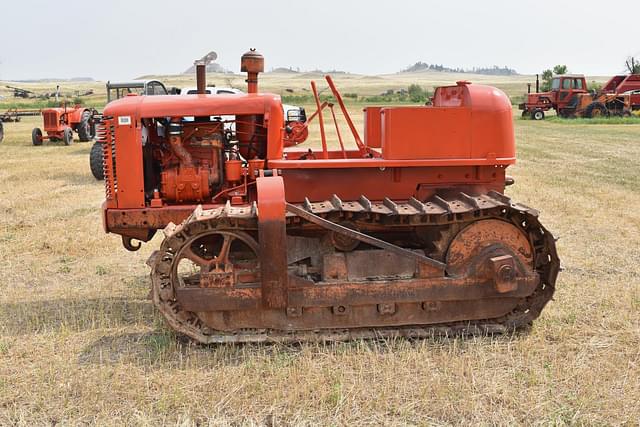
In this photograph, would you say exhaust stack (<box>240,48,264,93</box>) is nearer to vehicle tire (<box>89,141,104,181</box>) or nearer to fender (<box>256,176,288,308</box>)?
fender (<box>256,176,288,308</box>)

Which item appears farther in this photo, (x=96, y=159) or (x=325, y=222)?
(x=96, y=159)

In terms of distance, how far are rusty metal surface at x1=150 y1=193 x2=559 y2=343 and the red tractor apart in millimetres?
20170

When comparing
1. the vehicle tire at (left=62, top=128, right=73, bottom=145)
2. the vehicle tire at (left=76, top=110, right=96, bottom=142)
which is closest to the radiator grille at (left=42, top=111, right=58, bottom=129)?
the vehicle tire at (left=62, top=128, right=73, bottom=145)

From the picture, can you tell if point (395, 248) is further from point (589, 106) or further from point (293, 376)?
point (589, 106)

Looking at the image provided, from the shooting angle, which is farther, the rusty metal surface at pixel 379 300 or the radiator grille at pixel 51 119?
the radiator grille at pixel 51 119

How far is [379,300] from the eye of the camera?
17.6ft

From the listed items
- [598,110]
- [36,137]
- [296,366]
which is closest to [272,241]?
[296,366]

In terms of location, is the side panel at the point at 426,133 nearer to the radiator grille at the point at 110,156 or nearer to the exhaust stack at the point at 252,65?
the exhaust stack at the point at 252,65

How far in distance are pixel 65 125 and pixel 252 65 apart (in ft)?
66.1

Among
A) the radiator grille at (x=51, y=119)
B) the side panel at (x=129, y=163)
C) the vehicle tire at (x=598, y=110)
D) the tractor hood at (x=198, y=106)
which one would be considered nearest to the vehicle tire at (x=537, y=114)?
the vehicle tire at (x=598, y=110)

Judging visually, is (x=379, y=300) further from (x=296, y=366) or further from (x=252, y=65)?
(x=252, y=65)

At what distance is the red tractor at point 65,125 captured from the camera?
2395 cm

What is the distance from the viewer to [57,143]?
24.7 metres

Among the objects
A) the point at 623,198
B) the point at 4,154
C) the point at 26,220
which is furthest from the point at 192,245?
the point at 4,154
